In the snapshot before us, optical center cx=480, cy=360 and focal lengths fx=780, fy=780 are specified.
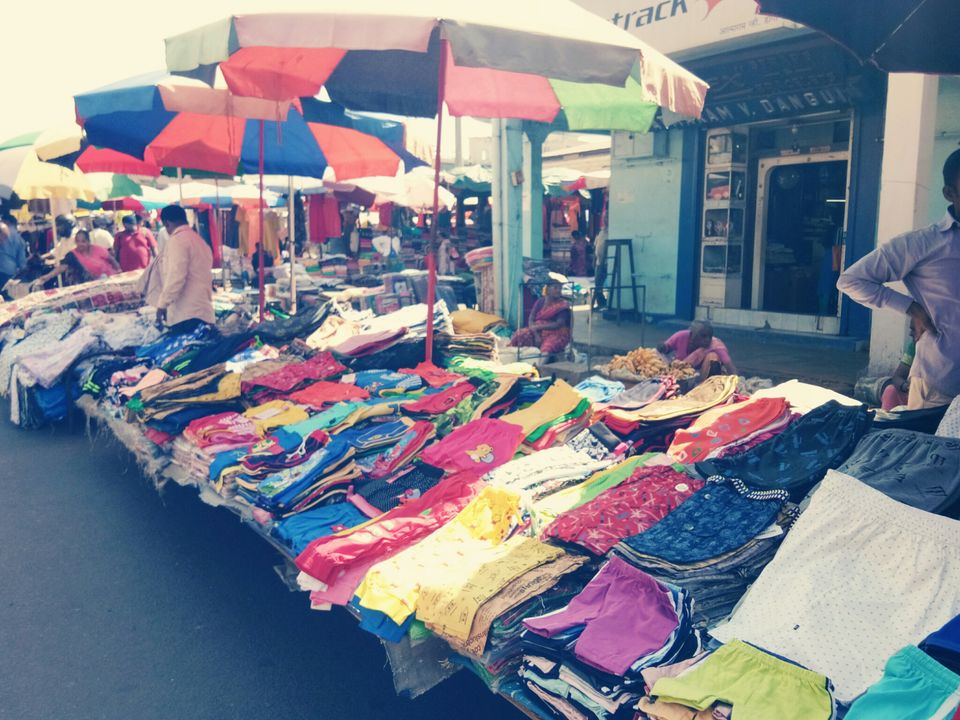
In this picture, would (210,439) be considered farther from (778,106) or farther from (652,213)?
(652,213)

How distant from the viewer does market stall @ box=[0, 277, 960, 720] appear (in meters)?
2.31

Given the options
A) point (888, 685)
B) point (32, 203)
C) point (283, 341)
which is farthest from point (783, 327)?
point (32, 203)

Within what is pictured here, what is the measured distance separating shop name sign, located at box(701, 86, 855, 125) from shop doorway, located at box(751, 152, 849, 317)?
75 cm

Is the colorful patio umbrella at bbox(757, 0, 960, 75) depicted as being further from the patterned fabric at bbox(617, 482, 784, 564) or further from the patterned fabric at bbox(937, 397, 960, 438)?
the patterned fabric at bbox(617, 482, 784, 564)

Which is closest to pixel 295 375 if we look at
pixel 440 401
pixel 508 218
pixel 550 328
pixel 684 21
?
pixel 440 401

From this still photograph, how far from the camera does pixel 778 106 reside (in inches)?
390

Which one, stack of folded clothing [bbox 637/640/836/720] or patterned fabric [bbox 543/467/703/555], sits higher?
patterned fabric [bbox 543/467/703/555]

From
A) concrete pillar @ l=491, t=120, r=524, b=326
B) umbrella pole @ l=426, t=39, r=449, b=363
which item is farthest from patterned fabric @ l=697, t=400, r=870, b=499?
concrete pillar @ l=491, t=120, r=524, b=326

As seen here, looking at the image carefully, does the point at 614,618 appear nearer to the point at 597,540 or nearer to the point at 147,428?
the point at 597,540

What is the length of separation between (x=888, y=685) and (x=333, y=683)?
2.50 metres

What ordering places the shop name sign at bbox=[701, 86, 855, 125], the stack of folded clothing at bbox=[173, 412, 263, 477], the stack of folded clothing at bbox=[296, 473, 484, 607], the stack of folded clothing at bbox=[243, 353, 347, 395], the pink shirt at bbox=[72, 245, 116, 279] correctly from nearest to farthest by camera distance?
the stack of folded clothing at bbox=[296, 473, 484, 607] → the stack of folded clothing at bbox=[173, 412, 263, 477] → the stack of folded clothing at bbox=[243, 353, 347, 395] → the shop name sign at bbox=[701, 86, 855, 125] → the pink shirt at bbox=[72, 245, 116, 279]

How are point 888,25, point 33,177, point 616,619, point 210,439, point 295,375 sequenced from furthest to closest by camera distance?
point 33,177 < point 295,375 < point 210,439 < point 888,25 < point 616,619

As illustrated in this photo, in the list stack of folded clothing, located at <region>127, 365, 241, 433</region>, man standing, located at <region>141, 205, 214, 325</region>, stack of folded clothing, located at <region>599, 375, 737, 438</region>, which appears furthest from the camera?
man standing, located at <region>141, 205, 214, 325</region>

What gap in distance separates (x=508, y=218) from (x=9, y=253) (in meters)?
8.99
